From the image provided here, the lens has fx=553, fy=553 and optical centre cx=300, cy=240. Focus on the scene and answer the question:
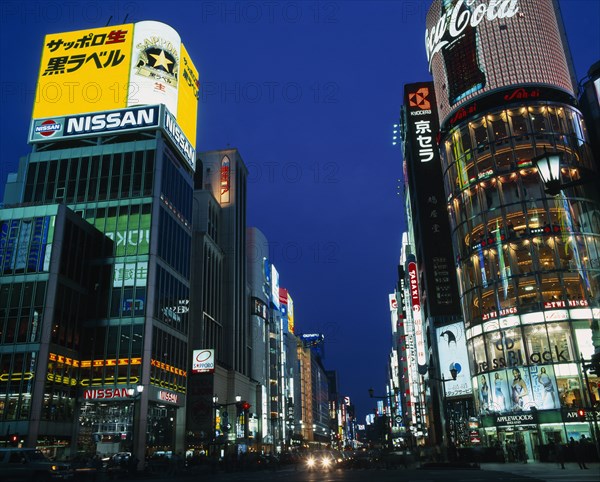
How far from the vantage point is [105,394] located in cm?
5619

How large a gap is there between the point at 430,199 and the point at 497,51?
20.2m

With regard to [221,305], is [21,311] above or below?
below

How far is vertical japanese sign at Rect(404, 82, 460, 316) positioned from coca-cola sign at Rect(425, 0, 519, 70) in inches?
340

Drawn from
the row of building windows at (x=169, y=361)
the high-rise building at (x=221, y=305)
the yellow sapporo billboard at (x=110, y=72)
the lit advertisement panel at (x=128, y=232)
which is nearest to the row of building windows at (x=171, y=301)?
the row of building windows at (x=169, y=361)

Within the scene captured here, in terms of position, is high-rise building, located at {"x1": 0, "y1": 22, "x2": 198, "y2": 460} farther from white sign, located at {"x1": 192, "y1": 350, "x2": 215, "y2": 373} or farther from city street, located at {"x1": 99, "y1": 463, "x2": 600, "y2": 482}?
city street, located at {"x1": 99, "y1": 463, "x2": 600, "y2": 482}

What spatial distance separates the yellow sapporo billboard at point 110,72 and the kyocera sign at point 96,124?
1.37 metres

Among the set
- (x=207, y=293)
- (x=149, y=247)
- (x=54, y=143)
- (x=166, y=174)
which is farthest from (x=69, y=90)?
(x=207, y=293)

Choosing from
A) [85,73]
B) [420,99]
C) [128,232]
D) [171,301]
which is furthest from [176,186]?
[420,99]

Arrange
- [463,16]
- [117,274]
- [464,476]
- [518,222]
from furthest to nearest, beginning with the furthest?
[463,16] → [117,274] → [518,222] → [464,476]

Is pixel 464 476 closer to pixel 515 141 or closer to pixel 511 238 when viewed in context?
pixel 511 238

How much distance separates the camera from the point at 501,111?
60.8 metres

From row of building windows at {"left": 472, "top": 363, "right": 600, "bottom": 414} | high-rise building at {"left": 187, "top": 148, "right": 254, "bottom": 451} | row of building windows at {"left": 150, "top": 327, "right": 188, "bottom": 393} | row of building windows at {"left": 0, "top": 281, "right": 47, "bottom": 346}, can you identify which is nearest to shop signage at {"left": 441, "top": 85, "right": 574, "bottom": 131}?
row of building windows at {"left": 472, "top": 363, "right": 600, "bottom": 414}

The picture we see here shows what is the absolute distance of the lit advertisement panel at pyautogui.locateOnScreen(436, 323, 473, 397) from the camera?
207 feet

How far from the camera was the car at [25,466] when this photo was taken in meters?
26.3
